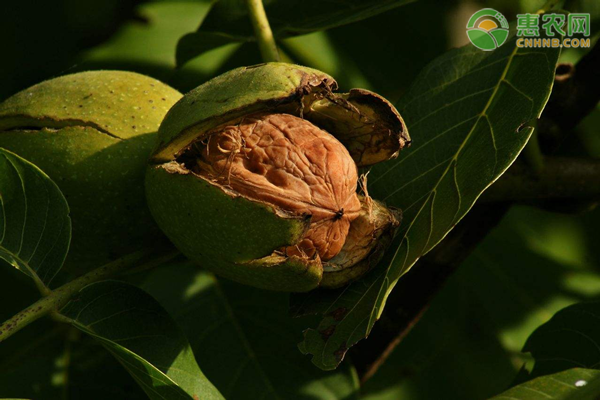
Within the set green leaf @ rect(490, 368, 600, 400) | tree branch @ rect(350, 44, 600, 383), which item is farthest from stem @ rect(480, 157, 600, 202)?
green leaf @ rect(490, 368, 600, 400)

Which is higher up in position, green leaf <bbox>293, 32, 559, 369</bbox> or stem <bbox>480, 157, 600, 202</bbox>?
green leaf <bbox>293, 32, 559, 369</bbox>

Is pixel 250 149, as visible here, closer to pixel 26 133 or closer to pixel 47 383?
pixel 26 133

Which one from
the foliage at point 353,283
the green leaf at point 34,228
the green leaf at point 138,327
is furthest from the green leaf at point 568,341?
the green leaf at point 34,228

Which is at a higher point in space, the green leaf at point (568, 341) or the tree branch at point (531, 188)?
the tree branch at point (531, 188)

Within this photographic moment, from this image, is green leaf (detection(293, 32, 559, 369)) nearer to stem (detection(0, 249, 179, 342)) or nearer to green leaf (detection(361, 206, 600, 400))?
stem (detection(0, 249, 179, 342))

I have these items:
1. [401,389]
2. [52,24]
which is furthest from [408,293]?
[52,24]

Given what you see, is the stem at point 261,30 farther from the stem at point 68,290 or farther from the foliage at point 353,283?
the stem at point 68,290

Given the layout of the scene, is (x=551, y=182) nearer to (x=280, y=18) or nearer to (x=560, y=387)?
(x=560, y=387)
